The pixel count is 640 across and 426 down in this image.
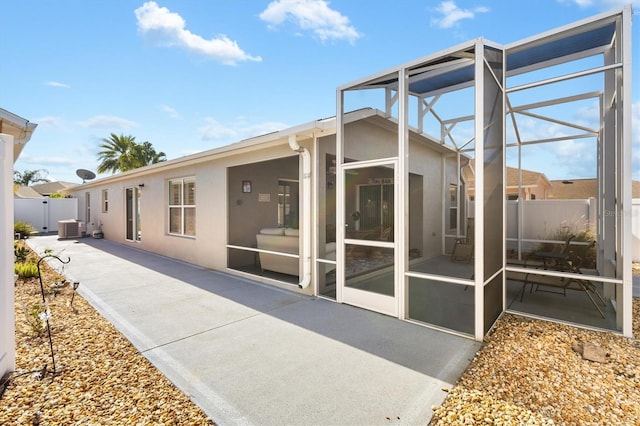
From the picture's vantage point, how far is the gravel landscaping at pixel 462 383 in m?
2.18

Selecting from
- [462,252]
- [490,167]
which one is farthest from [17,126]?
[462,252]

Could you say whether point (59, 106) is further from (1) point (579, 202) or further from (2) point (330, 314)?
(1) point (579, 202)

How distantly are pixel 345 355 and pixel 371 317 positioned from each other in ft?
3.98

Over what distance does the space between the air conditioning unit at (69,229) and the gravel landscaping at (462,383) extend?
1274cm

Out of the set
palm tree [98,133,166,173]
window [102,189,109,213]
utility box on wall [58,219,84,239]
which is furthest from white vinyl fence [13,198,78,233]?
window [102,189,109,213]

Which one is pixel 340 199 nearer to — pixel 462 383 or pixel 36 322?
pixel 462 383

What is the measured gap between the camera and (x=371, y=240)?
15.1 ft

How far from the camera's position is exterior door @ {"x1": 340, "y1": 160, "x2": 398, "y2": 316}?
4367 millimetres

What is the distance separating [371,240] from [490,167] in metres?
1.88

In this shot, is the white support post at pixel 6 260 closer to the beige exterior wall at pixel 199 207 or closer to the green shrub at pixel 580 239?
the beige exterior wall at pixel 199 207

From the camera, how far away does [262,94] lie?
8.70 meters

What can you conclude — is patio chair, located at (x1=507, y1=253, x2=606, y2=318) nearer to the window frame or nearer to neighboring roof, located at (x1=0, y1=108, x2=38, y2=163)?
neighboring roof, located at (x1=0, y1=108, x2=38, y2=163)

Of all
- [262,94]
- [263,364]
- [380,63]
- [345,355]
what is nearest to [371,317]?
[345,355]

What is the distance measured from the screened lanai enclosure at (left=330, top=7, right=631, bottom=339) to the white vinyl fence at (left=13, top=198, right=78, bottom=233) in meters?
20.5
